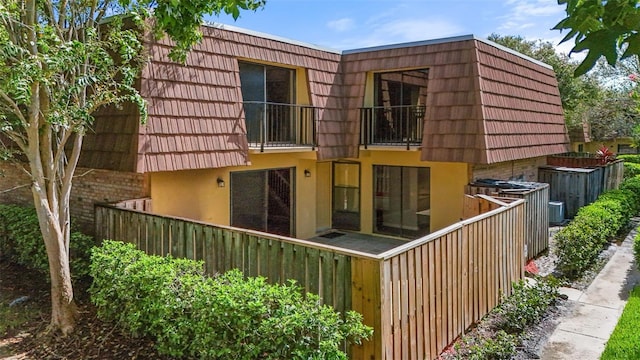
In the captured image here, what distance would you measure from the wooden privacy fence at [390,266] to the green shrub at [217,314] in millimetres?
282

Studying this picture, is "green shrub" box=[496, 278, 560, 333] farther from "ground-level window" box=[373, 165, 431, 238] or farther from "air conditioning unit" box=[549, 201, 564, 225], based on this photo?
"air conditioning unit" box=[549, 201, 564, 225]

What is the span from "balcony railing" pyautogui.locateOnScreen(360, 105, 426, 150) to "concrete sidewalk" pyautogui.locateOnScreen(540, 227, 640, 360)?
18.4ft

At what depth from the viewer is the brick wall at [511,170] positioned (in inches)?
462

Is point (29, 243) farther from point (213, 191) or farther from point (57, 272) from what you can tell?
point (213, 191)

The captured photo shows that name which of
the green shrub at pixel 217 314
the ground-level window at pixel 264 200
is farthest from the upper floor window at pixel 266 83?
the green shrub at pixel 217 314

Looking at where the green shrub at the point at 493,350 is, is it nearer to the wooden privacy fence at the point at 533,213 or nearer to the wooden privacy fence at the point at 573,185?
the wooden privacy fence at the point at 533,213

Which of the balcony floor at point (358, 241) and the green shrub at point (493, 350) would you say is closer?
the green shrub at point (493, 350)

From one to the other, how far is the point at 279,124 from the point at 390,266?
7437 mm

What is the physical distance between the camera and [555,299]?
7.46 metres

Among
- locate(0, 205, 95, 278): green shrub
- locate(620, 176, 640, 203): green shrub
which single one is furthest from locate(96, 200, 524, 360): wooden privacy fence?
locate(620, 176, 640, 203): green shrub

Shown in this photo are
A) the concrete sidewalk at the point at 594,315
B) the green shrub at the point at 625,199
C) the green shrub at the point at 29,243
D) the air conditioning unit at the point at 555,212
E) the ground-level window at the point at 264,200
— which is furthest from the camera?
the air conditioning unit at the point at 555,212

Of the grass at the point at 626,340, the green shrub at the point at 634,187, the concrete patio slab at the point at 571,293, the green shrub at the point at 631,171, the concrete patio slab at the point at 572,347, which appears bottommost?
the concrete patio slab at the point at 572,347

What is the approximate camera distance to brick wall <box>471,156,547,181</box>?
462 inches

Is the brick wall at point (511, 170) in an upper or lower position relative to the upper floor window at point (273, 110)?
lower
